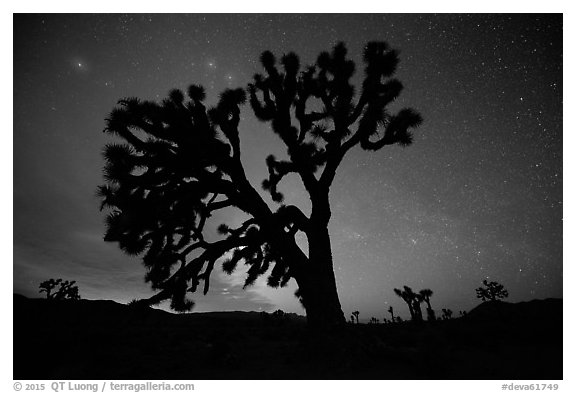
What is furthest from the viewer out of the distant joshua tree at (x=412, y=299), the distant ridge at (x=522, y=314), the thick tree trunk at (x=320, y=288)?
the distant joshua tree at (x=412, y=299)

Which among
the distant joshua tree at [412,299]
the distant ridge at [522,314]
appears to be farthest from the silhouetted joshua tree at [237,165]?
the distant joshua tree at [412,299]

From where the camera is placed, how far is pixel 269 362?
5234 mm

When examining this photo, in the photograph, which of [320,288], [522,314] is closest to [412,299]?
[522,314]

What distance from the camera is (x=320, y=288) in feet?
18.1

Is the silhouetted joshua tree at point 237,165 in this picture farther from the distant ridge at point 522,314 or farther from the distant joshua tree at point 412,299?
the distant joshua tree at point 412,299

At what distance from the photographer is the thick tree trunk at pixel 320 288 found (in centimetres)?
525

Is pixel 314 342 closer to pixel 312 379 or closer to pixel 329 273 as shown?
pixel 312 379

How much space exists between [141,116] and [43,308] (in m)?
31.9

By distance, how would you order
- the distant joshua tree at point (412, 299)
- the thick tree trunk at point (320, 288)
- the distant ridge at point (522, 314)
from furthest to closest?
the distant joshua tree at point (412, 299), the distant ridge at point (522, 314), the thick tree trunk at point (320, 288)

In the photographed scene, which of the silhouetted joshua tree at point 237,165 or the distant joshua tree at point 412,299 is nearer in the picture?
the silhouetted joshua tree at point 237,165

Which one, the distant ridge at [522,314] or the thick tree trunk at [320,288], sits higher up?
the thick tree trunk at [320,288]

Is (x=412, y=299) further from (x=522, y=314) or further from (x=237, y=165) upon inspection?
(x=237, y=165)

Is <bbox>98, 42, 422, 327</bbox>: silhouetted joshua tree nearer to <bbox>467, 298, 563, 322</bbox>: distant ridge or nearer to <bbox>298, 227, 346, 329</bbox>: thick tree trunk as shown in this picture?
<bbox>298, 227, 346, 329</bbox>: thick tree trunk
